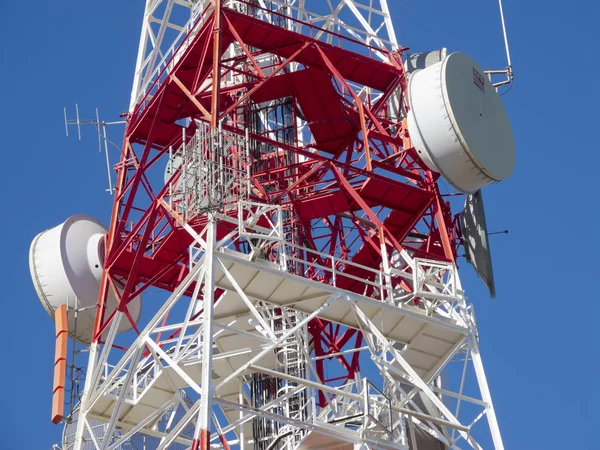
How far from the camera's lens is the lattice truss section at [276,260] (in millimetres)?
40906

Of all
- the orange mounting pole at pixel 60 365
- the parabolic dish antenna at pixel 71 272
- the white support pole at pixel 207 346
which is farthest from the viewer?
the parabolic dish antenna at pixel 71 272

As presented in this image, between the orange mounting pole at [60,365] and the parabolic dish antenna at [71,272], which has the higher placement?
the parabolic dish antenna at [71,272]

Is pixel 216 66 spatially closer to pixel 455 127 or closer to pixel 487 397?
pixel 455 127

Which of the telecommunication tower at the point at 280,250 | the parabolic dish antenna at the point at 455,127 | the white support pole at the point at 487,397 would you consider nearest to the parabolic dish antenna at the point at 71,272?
the telecommunication tower at the point at 280,250

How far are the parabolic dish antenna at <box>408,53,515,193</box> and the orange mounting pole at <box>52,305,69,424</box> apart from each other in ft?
41.9

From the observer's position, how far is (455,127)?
4441 cm

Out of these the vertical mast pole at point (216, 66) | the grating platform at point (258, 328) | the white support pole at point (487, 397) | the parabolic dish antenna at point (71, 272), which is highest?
the vertical mast pole at point (216, 66)

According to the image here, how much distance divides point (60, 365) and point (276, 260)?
7.99m

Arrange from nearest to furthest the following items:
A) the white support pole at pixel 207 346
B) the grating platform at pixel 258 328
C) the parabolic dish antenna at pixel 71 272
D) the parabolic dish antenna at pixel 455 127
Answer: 1. the white support pole at pixel 207 346
2. the grating platform at pixel 258 328
3. the parabolic dish antenna at pixel 455 127
4. the parabolic dish antenna at pixel 71 272

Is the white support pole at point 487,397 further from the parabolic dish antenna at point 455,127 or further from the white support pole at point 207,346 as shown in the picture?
the white support pole at point 207,346

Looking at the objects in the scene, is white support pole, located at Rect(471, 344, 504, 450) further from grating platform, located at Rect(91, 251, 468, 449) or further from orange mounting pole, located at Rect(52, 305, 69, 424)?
orange mounting pole, located at Rect(52, 305, 69, 424)

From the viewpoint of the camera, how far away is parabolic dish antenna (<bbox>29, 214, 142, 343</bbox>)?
48.9 meters

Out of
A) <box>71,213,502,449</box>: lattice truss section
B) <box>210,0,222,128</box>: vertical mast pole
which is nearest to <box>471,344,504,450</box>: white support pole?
<box>71,213,502,449</box>: lattice truss section

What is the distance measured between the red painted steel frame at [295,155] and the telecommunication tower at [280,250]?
8 centimetres
